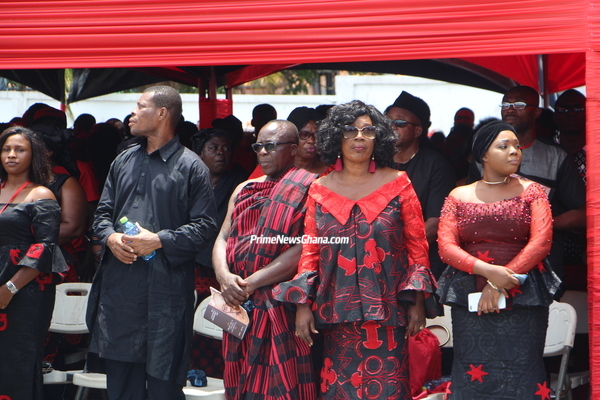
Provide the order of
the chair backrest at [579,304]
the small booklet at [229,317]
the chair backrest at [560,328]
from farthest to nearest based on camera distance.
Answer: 1. the chair backrest at [579,304]
2. the chair backrest at [560,328]
3. the small booklet at [229,317]

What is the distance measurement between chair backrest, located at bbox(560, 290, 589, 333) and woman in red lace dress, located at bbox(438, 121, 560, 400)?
101 cm

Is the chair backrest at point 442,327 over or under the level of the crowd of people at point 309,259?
under

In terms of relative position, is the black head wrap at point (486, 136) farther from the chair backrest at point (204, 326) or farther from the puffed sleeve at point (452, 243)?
the chair backrest at point (204, 326)

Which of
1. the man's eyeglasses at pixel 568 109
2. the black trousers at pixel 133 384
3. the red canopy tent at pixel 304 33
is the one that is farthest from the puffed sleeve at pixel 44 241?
the man's eyeglasses at pixel 568 109

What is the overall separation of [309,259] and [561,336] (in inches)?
64.8

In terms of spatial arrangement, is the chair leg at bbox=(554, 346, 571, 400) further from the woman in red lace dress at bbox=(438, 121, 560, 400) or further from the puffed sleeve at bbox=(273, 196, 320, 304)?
the puffed sleeve at bbox=(273, 196, 320, 304)

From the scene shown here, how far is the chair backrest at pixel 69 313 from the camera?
5480 millimetres

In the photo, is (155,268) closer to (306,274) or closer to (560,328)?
(306,274)

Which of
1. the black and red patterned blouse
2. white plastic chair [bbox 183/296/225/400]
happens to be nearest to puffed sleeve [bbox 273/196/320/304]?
the black and red patterned blouse

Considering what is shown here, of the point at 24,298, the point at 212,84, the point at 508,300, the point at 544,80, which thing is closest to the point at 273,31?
the point at 508,300

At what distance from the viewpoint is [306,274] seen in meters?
4.23

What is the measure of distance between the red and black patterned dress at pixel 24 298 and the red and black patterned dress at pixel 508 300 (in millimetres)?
2469

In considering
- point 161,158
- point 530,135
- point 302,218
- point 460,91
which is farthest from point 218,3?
point 460,91

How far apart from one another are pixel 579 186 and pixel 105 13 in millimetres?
3161
